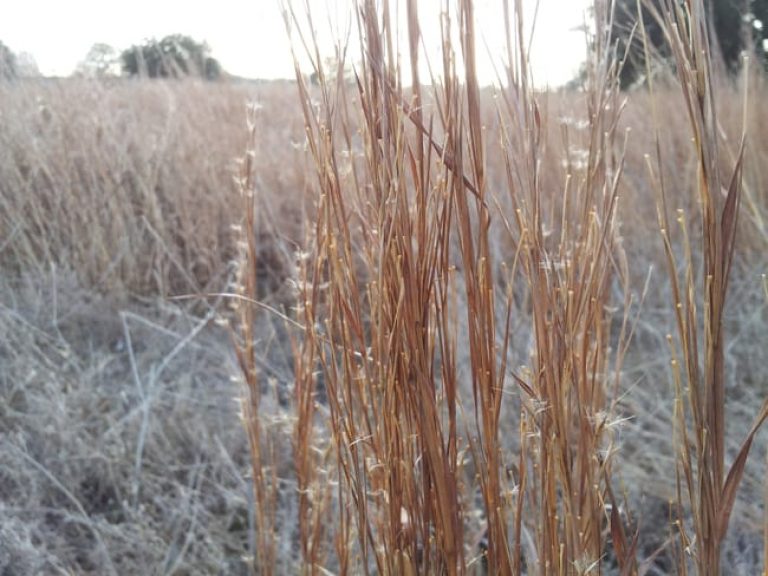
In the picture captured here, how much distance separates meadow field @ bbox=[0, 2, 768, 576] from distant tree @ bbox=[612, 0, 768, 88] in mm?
222

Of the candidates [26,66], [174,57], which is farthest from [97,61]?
[174,57]

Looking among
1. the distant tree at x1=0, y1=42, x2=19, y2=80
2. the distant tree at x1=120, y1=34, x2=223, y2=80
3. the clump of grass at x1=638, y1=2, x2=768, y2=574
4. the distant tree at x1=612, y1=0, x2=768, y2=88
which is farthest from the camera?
the distant tree at x1=120, y1=34, x2=223, y2=80

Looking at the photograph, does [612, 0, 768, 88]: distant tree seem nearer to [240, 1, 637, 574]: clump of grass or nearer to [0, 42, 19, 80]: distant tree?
[240, 1, 637, 574]: clump of grass

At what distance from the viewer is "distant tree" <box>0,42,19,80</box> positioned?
344 cm

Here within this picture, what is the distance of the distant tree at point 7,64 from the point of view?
3.44 m

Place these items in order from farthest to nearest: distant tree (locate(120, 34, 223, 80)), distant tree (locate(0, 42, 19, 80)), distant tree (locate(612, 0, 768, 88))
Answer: distant tree (locate(120, 34, 223, 80)) < distant tree (locate(0, 42, 19, 80)) < distant tree (locate(612, 0, 768, 88))

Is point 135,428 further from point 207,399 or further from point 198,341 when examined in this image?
point 198,341

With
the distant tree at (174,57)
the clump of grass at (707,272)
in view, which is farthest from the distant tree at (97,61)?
the clump of grass at (707,272)

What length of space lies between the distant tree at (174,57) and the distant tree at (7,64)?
0.64m

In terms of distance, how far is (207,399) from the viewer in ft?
8.07

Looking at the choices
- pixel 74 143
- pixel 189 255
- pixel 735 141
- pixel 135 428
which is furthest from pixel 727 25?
pixel 135 428

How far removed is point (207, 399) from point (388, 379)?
1.81m

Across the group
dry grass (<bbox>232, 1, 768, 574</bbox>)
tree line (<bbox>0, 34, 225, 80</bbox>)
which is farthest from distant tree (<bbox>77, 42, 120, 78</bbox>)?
dry grass (<bbox>232, 1, 768, 574</bbox>)

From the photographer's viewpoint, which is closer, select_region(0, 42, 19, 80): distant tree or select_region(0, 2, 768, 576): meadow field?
select_region(0, 2, 768, 576): meadow field
